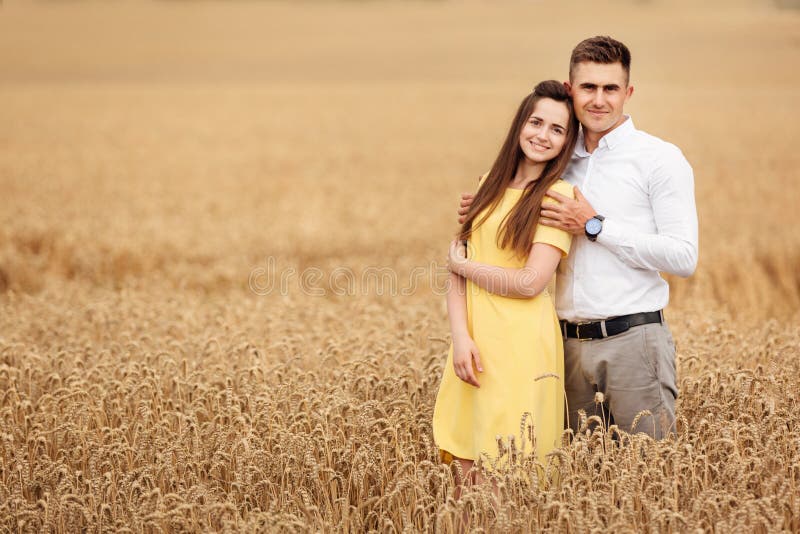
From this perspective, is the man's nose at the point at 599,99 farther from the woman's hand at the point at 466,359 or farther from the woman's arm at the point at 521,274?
the woman's hand at the point at 466,359

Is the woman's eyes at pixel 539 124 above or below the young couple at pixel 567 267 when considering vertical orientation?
above

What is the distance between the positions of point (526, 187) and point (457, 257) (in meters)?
0.48

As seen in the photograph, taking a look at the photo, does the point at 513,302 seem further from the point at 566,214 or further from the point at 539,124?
the point at 539,124

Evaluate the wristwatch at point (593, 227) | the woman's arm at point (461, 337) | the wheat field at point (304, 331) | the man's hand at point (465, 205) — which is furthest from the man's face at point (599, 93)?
the wheat field at point (304, 331)

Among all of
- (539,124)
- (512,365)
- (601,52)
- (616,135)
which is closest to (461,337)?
A: (512,365)

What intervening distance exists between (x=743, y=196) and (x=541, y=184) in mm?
12149

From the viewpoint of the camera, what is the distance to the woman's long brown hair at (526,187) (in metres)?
3.92

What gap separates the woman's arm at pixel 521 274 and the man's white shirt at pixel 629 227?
275mm

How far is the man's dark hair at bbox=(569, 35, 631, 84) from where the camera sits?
404cm

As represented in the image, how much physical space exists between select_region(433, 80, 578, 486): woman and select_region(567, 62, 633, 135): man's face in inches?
3.1

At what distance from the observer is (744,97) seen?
3922 centimetres

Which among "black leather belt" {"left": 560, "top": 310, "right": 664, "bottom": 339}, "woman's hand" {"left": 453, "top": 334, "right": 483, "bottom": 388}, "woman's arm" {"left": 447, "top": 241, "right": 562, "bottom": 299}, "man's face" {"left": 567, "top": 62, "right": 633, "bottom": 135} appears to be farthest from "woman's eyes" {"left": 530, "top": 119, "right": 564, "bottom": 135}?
"woman's hand" {"left": 453, "top": 334, "right": 483, "bottom": 388}

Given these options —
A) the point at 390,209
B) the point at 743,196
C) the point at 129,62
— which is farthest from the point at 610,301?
the point at 129,62

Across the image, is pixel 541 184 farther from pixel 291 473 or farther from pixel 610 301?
pixel 291 473
